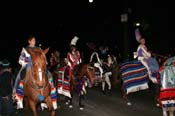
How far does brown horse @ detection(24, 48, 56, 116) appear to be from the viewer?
9.79 m

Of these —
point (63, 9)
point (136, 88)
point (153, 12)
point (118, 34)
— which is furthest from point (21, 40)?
point (136, 88)

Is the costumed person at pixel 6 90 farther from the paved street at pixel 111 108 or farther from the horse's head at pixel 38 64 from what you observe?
Answer: the horse's head at pixel 38 64

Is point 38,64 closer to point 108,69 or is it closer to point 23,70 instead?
point 23,70

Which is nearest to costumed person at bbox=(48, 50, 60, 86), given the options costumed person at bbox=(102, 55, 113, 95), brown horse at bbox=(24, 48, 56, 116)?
costumed person at bbox=(102, 55, 113, 95)

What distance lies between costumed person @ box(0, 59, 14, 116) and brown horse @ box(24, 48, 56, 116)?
955mm

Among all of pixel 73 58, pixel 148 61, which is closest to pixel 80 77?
pixel 73 58

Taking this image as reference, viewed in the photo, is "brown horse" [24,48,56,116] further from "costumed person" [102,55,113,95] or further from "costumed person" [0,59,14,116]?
"costumed person" [102,55,113,95]

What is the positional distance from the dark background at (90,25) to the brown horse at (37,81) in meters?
6.50

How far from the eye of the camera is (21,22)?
68.9m

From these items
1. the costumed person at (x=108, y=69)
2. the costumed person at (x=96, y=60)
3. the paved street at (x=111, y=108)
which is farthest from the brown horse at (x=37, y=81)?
the costumed person at (x=108, y=69)

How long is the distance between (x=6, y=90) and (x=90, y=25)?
140ft

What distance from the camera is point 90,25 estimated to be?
53.7 meters

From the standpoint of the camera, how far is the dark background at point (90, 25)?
2627 centimetres

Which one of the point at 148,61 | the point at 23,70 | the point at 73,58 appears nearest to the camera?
the point at 23,70
